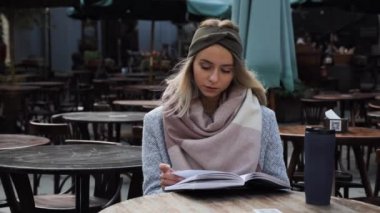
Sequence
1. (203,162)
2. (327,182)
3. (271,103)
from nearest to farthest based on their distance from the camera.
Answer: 1. (327,182)
2. (203,162)
3. (271,103)

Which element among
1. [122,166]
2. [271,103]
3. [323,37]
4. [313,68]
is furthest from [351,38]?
[122,166]

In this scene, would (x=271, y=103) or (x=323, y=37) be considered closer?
(x=271, y=103)

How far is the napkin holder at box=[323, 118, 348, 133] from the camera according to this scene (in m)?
4.54

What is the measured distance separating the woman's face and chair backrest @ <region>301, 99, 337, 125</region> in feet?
16.3

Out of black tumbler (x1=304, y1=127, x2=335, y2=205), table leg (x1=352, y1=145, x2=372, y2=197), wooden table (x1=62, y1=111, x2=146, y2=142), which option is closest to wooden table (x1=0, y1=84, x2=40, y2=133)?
wooden table (x1=62, y1=111, x2=146, y2=142)

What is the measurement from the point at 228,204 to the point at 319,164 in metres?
0.34

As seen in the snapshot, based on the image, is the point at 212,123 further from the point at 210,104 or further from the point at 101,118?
A: the point at 101,118

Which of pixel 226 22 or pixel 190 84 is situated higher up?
pixel 226 22

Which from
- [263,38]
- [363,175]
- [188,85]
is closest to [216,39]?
[188,85]

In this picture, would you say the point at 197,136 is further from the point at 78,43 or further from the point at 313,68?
the point at 78,43

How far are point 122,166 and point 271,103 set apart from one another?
10.5 feet

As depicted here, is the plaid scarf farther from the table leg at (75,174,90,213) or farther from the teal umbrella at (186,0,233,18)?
the teal umbrella at (186,0,233,18)

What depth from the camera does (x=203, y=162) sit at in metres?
2.78

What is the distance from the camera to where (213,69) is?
2.83m
